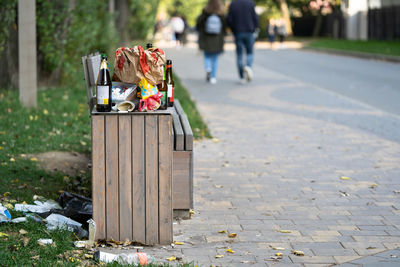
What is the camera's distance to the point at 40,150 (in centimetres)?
785

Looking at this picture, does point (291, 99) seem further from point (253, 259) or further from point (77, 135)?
point (253, 259)

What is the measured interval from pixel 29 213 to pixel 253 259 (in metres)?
1.81

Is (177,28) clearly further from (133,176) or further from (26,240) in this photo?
(26,240)

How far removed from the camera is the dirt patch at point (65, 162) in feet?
24.0

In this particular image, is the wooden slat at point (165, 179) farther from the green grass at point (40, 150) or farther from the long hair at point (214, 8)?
the long hair at point (214, 8)

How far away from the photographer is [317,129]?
10094mm

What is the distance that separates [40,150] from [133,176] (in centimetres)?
316

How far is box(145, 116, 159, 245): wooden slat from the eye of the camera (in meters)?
4.94

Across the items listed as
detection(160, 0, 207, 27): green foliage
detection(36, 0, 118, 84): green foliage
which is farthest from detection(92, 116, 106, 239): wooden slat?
detection(160, 0, 207, 27): green foliage

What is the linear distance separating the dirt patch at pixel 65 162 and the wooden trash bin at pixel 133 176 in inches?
91.0

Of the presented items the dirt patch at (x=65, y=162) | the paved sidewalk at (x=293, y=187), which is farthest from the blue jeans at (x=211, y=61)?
the dirt patch at (x=65, y=162)

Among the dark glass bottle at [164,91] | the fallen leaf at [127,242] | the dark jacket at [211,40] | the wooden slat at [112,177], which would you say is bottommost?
the fallen leaf at [127,242]

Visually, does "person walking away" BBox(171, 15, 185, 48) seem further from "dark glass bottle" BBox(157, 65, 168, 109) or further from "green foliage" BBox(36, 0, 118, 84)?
"dark glass bottle" BBox(157, 65, 168, 109)

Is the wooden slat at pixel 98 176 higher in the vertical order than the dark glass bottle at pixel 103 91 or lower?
lower
